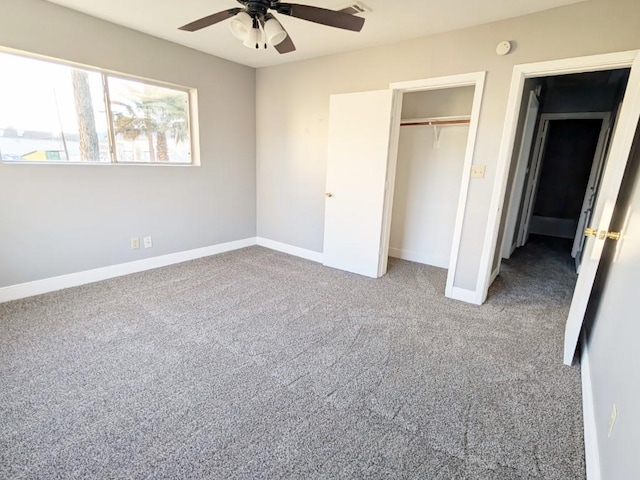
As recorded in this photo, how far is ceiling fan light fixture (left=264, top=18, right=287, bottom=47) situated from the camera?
1.85 meters

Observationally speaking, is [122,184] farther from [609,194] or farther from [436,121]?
[609,194]

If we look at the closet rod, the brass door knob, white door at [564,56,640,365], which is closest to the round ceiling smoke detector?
white door at [564,56,640,365]

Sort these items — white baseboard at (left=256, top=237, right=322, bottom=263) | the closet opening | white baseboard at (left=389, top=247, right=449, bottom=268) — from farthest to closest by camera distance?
1. white baseboard at (left=256, top=237, right=322, bottom=263)
2. white baseboard at (left=389, top=247, right=449, bottom=268)
3. the closet opening

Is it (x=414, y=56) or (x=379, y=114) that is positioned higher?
(x=414, y=56)

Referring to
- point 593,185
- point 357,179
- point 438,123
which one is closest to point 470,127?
point 438,123

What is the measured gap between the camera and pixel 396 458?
1.43 metres

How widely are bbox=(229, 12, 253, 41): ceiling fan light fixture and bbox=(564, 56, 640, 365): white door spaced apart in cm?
239

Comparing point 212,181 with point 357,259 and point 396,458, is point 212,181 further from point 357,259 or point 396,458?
point 396,458

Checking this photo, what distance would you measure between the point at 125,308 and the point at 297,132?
2915 mm

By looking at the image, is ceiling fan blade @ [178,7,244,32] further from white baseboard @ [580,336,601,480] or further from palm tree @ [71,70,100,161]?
white baseboard @ [580,336,601,480]

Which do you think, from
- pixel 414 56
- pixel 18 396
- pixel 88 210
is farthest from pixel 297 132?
pixel 18 396

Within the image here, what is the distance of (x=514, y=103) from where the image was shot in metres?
2.61

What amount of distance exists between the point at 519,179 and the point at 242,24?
12.9 ft

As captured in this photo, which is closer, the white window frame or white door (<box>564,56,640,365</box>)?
white door (<box>564,56,640,365</box>)
